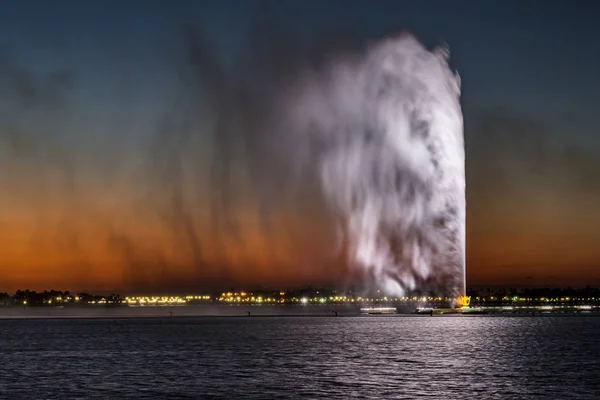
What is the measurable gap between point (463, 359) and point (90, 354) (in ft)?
155

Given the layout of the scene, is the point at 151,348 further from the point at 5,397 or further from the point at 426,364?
the point at 5,397

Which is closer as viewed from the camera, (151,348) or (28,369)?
(28,369)

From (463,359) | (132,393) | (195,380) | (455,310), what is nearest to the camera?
(132,393)

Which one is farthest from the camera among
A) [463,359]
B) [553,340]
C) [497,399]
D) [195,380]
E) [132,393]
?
[553,340]

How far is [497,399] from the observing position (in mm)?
58531

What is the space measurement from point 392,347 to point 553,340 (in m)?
33.3

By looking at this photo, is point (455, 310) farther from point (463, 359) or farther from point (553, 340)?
point (463, 359)

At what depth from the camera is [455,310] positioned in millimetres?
199375

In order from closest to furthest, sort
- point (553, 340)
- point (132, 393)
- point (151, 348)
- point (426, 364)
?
point (132, 393) → point (426, 364) → point (151, 348) → point (553, 340)

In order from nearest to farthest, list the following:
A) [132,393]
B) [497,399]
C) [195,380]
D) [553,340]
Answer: [497,399]
[132,393]
[195,380]
[553,340]

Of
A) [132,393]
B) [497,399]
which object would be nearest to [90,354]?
[132,393]

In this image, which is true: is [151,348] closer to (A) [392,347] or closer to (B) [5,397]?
(A) [392,347]

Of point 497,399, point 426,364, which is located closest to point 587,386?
point 497,399

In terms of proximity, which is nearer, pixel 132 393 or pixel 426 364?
pixel 132 393
